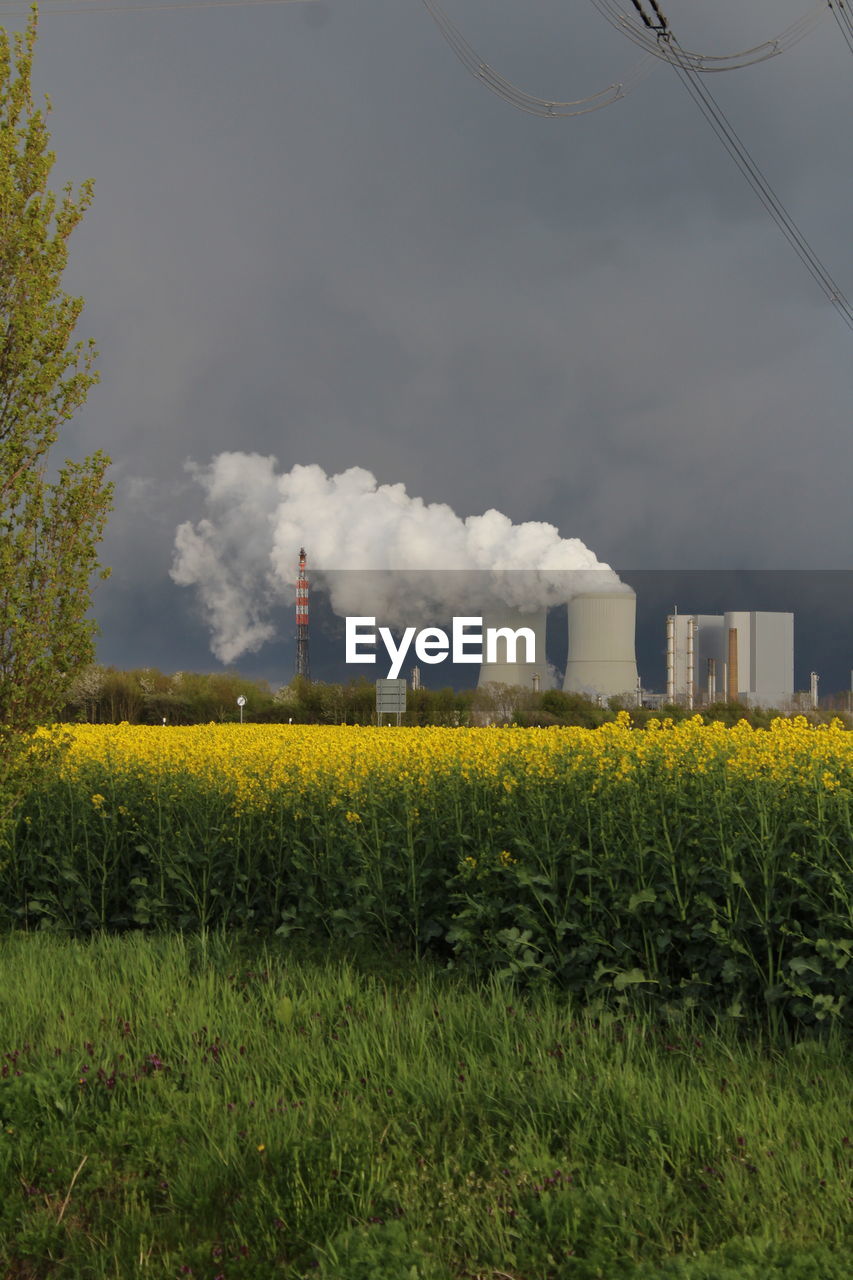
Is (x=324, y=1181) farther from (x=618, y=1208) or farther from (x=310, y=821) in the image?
(x=310, y=821)

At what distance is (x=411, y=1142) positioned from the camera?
3439mm

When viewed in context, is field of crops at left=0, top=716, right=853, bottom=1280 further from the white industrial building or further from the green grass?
the white industrial building

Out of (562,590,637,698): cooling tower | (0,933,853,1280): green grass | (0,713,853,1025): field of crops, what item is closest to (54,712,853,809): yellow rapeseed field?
(0,713,853,1025): field of crops

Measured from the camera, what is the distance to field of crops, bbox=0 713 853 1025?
4.80 metres

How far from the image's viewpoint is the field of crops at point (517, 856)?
4805 millimetres

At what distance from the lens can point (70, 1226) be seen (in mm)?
3256

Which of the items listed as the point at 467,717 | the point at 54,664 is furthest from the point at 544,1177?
the point at 467,717

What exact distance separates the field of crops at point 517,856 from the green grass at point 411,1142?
42cm

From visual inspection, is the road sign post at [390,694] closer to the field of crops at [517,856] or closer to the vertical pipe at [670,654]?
the field of crops at [517,856]

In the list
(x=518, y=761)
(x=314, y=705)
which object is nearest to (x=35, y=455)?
(x=518, y=761)

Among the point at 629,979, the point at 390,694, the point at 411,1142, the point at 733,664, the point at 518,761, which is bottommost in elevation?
the point at 411,1142

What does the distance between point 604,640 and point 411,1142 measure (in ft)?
145

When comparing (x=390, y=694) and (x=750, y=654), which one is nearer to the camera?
(x=390, y=694)

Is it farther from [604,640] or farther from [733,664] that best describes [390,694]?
[733,664]
